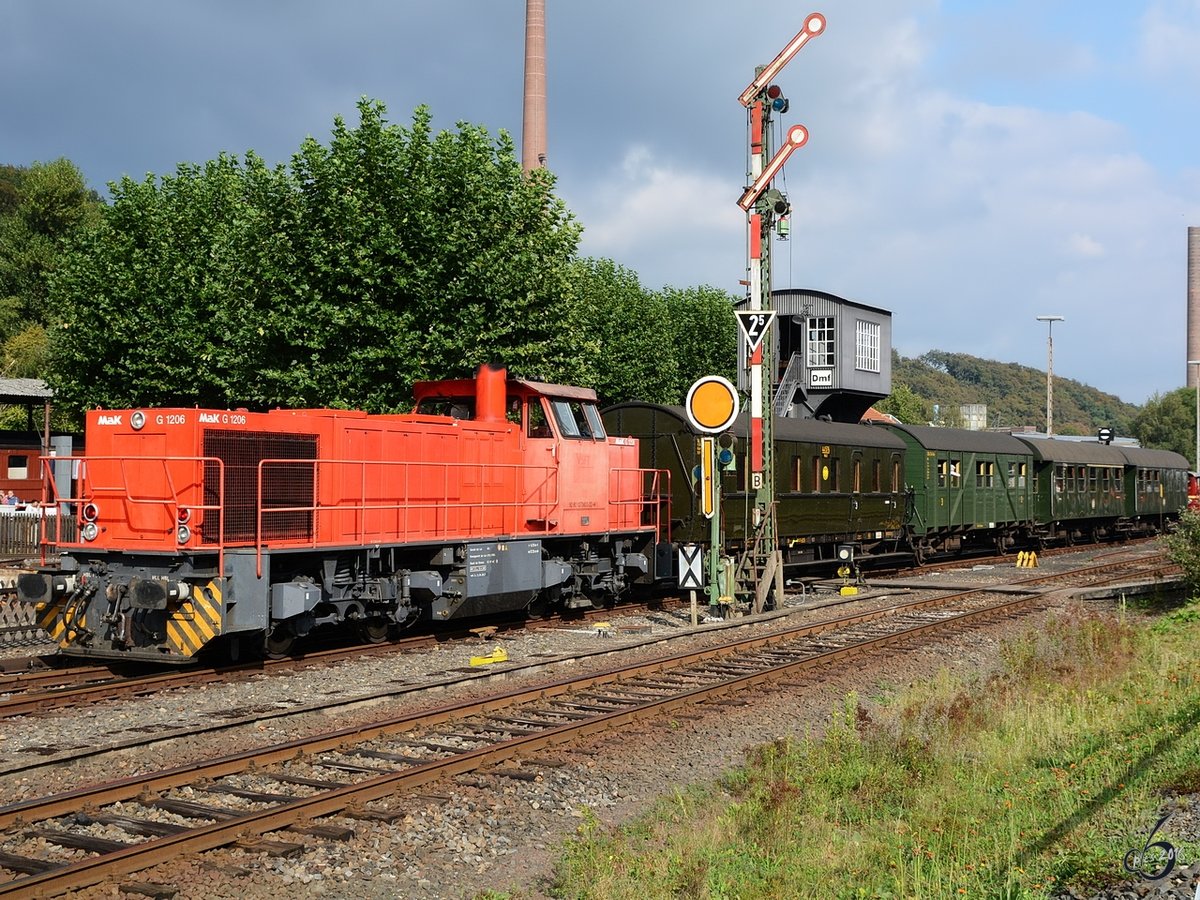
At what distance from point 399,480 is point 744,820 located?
28.3 ft

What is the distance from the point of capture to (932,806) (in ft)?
25.4

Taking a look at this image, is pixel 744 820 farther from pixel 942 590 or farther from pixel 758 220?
pixel 942 590

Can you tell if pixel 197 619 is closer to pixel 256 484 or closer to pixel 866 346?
pixel 256 484

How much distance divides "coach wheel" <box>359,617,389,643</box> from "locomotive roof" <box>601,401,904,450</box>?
20.3 ft

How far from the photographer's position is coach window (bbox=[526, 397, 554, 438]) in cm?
1737

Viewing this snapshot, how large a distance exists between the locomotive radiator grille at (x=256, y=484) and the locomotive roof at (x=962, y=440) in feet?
60.6

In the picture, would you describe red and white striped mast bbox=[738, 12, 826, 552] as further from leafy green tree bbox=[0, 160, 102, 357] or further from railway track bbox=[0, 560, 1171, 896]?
leafy green tree bbox=[0, 160, 102, 357]

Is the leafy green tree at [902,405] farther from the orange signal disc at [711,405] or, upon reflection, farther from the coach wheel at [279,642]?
the coach wheel at [279,642]

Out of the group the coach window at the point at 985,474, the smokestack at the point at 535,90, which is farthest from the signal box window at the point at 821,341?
the coach window at the point at 985,474

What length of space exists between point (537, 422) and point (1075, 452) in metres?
26.6

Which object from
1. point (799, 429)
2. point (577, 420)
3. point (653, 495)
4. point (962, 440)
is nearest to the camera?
point (577, 420)

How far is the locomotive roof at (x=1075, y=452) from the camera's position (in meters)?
34.9

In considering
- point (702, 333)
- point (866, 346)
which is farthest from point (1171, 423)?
point (702, 333)

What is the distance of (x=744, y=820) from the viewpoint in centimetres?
750
